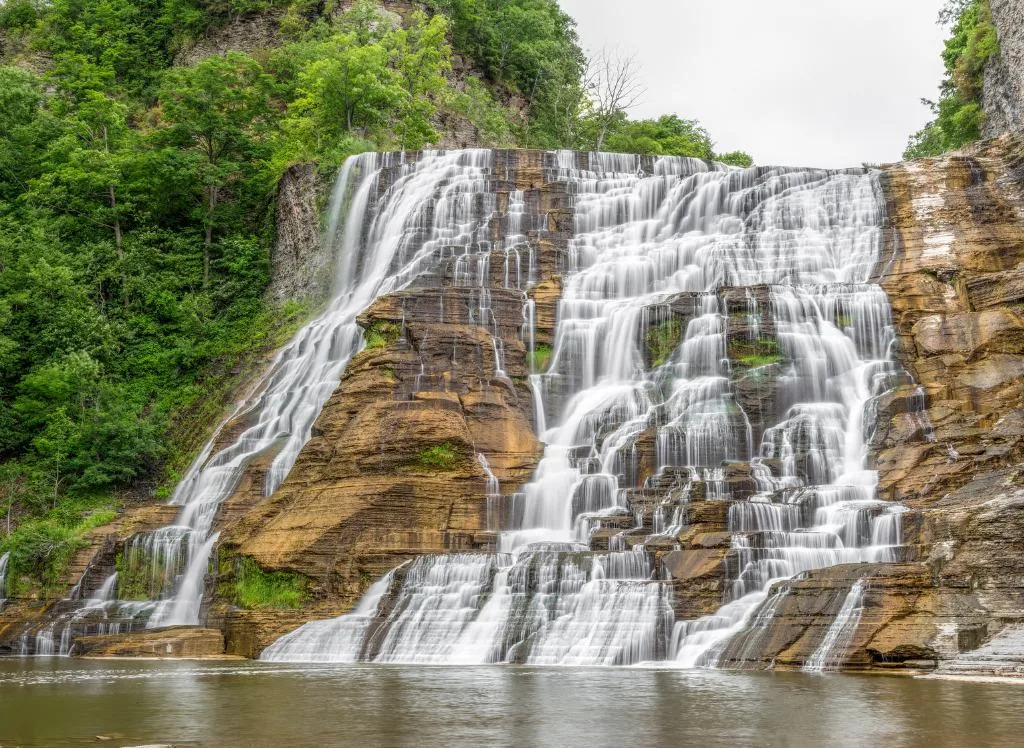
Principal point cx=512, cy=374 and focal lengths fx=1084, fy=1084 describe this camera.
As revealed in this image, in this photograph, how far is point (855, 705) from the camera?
13406 mm

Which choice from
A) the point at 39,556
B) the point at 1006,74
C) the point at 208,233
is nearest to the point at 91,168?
the point at 208,233

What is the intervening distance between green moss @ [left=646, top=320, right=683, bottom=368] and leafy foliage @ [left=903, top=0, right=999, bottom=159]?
24690 millimetres

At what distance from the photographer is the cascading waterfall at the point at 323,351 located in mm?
29828

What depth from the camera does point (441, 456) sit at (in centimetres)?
2911

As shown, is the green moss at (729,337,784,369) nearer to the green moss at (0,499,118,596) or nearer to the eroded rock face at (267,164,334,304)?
the eroded rock face at (267,164,334,304)

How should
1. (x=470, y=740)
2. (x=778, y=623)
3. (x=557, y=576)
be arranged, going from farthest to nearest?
(x=557, y=576) → (x=778, y=623) → (x=470, y=740)

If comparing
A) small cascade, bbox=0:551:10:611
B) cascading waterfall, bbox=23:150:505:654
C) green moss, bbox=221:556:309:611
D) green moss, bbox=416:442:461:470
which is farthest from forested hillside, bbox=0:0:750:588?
green moss, bbox=416:442:461:470

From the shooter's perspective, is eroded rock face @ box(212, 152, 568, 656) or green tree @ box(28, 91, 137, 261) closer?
eroded rock face @ box(212, 152, 568, 656)

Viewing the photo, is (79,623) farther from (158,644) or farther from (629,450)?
(629,450)

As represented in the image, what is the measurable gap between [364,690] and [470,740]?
5717 millimetres

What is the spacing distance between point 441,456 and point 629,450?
16.9 ft

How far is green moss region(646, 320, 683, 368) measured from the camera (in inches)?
1342

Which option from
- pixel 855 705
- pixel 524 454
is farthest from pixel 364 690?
pixel 524 454

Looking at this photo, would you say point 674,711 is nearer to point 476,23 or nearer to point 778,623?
point 778,623
